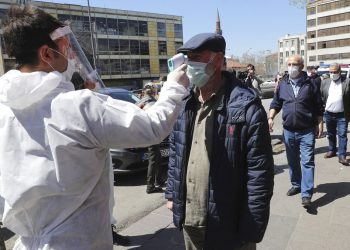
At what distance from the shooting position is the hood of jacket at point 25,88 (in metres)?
1.41

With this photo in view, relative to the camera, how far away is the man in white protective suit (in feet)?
4.65

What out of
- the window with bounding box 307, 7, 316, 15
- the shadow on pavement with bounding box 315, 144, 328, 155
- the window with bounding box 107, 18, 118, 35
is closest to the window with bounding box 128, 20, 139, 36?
the window with bounding box 107, 18, 118, 35

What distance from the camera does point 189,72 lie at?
2.34 m

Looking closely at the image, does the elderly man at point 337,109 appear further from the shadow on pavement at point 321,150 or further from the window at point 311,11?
the window at point 311,11

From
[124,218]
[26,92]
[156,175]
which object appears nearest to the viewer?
[26,92]

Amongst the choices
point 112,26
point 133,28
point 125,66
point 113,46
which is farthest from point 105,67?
point 133,28

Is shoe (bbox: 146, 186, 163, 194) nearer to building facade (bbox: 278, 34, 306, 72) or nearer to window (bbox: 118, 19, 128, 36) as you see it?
window (bbox: 118, 19, 128, 36)

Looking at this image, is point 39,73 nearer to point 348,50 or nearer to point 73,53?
point 73,53

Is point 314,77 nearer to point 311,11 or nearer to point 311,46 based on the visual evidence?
point 311,46

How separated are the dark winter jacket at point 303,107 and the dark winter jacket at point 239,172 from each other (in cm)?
261

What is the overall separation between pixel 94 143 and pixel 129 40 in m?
62.8

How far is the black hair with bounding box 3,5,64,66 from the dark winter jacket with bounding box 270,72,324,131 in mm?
3748

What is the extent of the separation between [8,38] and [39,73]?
24cm

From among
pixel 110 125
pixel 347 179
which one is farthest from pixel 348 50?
pixel 110 125
